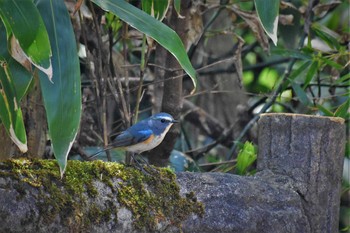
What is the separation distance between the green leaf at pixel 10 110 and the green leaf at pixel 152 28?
57cm

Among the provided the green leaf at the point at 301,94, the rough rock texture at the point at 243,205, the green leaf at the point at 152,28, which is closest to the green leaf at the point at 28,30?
the green leaf at the point at 152,28

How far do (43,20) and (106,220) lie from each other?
90 centimetres

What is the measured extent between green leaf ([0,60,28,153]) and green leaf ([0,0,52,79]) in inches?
4.7

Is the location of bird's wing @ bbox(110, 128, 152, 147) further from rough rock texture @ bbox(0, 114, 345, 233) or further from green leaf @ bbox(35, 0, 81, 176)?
green leaf @ bbox(35, 0, 81, 176)

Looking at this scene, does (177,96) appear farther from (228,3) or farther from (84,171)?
(84,171)

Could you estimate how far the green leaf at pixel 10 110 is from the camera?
336 centimetres

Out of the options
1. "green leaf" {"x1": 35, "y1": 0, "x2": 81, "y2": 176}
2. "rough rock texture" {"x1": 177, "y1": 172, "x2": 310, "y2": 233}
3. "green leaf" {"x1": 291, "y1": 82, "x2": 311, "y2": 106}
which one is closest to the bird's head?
"rough rock texture" {"x1": 177, "y1": 172, "x2": 310, "y2": 233}

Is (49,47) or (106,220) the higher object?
(49,47)

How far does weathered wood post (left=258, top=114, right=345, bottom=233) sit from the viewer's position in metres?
4.06

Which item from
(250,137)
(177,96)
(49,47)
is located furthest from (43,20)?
(250,137)

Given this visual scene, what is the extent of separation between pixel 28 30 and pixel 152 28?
0.61 m

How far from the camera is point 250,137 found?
23.3 feet

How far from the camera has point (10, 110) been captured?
3361 millimetres

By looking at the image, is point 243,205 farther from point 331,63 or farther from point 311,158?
point 331,63
